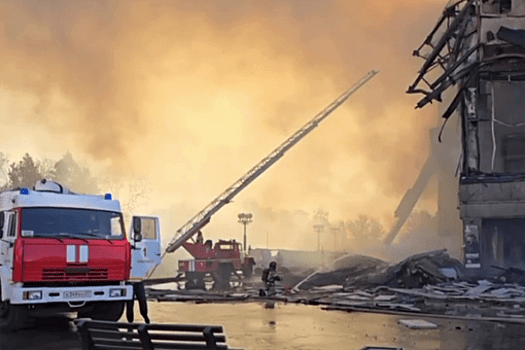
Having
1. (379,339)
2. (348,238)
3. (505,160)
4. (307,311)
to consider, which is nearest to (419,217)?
(348,238)

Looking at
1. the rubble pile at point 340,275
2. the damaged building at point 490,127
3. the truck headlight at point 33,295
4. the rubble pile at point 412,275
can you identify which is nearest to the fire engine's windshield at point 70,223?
the truck headlight at point 33,295

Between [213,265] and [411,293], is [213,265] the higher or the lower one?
the higher one

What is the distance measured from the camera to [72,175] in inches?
2420

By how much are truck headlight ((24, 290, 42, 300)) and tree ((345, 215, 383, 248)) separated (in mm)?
67051

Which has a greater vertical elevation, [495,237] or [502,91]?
[502,91]

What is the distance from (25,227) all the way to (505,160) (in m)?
23.0

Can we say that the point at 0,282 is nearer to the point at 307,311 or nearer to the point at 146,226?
the point at 146,226

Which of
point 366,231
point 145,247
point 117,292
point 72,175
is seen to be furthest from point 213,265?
point 366,231

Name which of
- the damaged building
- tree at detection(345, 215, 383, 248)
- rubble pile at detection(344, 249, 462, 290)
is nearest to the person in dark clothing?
rubble pile at detection(344, 249, 462, 290)

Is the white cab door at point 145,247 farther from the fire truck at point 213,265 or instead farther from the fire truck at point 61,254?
the fire truck at point 213,265

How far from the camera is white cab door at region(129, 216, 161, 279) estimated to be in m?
14.6

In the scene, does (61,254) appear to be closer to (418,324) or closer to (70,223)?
(70,223)

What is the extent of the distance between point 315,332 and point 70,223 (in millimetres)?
5450

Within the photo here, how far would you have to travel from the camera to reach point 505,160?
1163 inches
